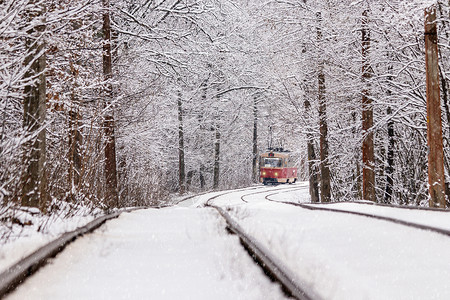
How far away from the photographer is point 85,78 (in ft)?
42.4

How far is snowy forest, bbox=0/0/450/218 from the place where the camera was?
960 centimetres

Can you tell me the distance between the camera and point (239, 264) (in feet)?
13.0

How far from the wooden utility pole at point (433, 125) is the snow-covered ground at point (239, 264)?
5.09 meters

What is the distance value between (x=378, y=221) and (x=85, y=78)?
869cm

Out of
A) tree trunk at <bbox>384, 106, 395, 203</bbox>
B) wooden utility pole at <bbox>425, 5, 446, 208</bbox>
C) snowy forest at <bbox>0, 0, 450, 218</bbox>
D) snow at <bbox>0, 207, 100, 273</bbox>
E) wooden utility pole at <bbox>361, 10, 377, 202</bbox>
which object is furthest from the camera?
tree trunk at <bbox>384, 106, 395, 203</bbox>

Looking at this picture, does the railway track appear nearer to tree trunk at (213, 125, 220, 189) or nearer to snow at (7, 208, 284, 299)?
snow at (7, 208, 284, 299)

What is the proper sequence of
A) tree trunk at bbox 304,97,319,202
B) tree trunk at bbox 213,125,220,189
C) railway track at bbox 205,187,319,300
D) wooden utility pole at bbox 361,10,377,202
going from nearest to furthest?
railway track at bbox 205,187,319,300, wooden utility pole at bbox 361,10,377,202, tree trunk at bbox 304,97,319,202, tree trunk at bbox 213,125,220,189

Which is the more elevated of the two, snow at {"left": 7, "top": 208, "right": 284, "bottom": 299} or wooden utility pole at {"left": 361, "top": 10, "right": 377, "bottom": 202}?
wooden utility pole at {"left": 361, "top": 10, "right": 377, "bottom": 202}

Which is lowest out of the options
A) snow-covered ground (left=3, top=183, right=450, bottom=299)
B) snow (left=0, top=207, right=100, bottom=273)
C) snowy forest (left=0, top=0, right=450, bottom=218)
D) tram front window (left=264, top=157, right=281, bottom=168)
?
snow-covered ground (left=3, top=183, right=450, bottom=299)

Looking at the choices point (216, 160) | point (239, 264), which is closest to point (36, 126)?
point (239, 264)

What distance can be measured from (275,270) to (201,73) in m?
18.9

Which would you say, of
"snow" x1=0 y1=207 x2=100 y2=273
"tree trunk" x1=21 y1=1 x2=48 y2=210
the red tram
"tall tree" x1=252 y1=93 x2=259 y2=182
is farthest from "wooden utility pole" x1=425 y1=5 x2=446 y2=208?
"tall tree" x1=252 y1=93 x2=259 y2=182

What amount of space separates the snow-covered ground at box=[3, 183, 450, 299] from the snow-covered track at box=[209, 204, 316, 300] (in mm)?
60

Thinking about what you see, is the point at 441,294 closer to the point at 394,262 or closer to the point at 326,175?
the point at 394,262
